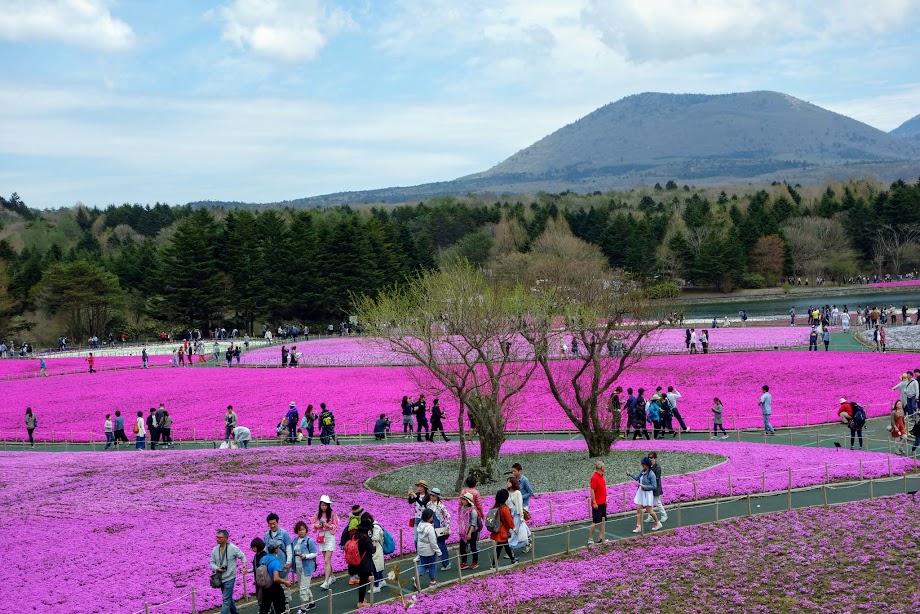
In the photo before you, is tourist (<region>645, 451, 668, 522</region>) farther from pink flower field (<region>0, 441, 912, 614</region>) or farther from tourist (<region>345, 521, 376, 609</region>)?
tourist (<region>345, 521, 376, 609</region>)

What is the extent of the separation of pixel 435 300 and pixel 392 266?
58.8 metres

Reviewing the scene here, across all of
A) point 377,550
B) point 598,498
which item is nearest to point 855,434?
point 598,498

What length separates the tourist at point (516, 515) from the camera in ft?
55.0

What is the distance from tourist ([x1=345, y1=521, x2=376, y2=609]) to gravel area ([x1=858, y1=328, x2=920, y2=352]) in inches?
1489

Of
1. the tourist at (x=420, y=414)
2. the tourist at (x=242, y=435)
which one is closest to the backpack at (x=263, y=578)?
the tourist at (x=242, y=435)

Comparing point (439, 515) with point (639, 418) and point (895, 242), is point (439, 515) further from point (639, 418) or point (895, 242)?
point (895, 242)

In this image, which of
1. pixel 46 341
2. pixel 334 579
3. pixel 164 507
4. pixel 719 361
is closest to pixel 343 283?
pixel 46 341

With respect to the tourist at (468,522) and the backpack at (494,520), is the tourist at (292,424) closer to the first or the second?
the tourist at (468,522)

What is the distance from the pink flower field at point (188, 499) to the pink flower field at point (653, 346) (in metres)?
20.9

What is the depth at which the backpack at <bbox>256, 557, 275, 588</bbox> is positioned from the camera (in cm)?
1439

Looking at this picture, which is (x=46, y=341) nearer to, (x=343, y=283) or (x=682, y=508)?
(x=343, y=283)

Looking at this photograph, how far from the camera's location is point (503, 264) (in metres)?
97.6

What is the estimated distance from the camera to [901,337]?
50156 millimetres

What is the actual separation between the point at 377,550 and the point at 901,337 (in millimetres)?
43559
